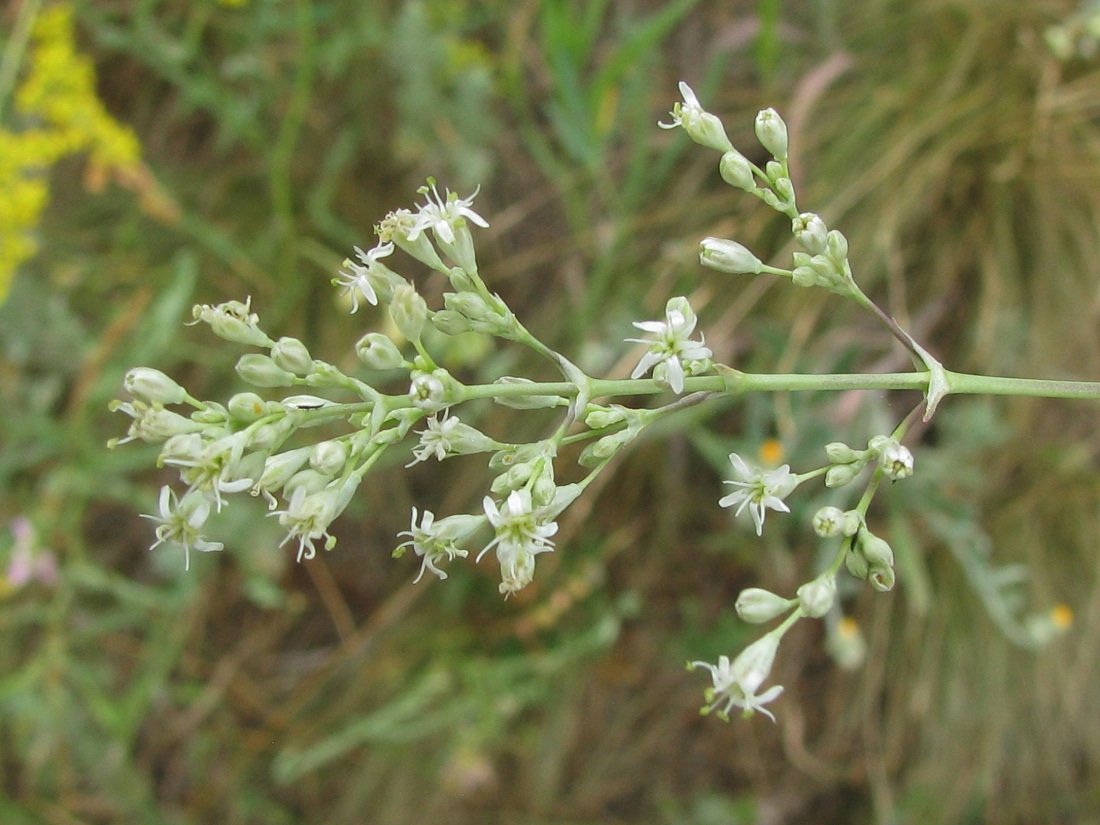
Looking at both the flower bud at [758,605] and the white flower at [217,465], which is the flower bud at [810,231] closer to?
the flower bud at [758,605]

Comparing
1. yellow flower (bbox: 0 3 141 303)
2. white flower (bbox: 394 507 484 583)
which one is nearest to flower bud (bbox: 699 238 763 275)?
white flower (bbox: 394 507 484 583)

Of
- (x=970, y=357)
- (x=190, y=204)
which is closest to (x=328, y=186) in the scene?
(x=190, y=204)

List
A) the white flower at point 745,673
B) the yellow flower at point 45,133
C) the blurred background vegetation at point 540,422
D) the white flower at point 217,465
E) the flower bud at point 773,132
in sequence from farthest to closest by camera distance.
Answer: the blurred background vegetation at point 540,422 < the yellow flower at point 45,133 < the flower bud at point 773,132 < the white flower at point 745,673 < the white flower at point 217,465

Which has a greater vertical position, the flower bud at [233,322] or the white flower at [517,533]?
the flower bud at [233,322]

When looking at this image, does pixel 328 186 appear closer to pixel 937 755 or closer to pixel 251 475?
pixel 251 475

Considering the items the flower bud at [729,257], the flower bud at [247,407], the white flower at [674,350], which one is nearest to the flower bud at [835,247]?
the flower bud at [729,257]

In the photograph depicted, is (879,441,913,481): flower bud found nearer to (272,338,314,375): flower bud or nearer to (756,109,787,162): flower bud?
(756,109,787,162): flower bud

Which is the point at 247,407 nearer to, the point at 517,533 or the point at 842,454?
the point at 517,533
